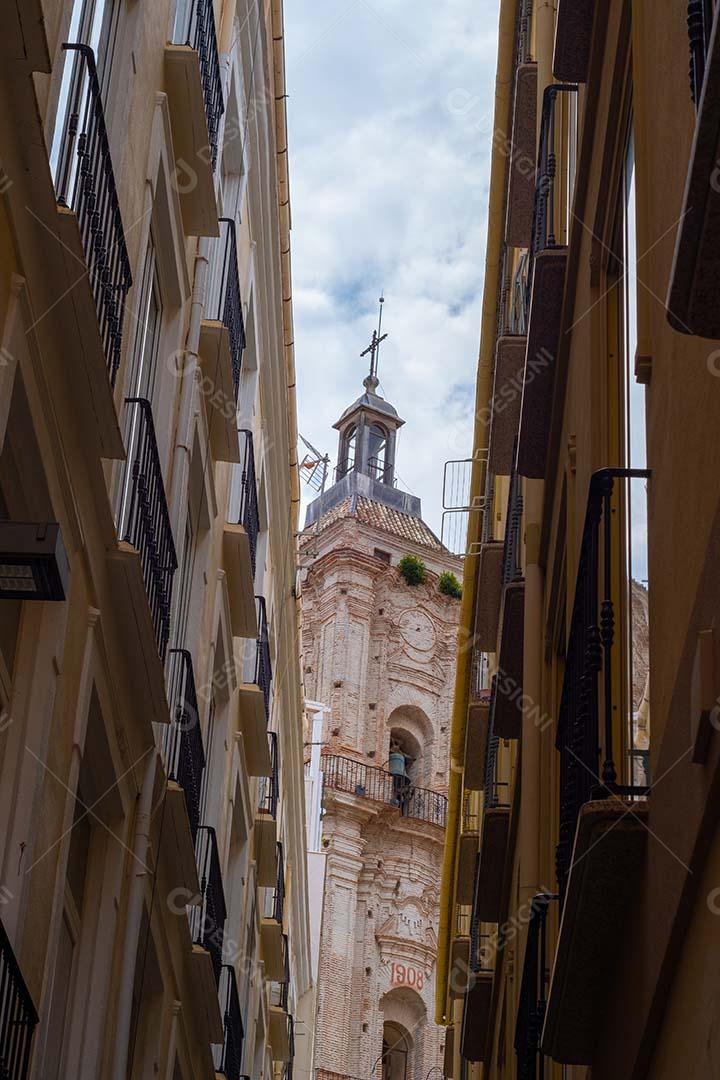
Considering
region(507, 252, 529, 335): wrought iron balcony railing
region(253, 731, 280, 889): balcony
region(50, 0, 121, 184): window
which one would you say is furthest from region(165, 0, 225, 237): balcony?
region(253, 731, 280, 889): balcony

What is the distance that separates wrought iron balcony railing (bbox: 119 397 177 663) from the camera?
9.72m

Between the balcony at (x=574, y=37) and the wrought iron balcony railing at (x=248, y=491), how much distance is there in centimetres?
680

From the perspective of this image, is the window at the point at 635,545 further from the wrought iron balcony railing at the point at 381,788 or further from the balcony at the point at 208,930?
the wrought iron balcony railing at the point at 381,788

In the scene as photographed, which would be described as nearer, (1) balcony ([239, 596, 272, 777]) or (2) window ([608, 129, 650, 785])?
(2) window ([608, 129, 650, 785])

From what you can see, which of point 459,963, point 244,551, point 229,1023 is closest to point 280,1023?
point 459,963

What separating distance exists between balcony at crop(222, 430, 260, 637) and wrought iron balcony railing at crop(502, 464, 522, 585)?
7.10 ft

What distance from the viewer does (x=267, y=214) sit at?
16.7 metres

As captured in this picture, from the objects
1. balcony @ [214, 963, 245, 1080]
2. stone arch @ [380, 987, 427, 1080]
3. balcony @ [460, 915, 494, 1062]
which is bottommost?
balcony @ [214, 963, 245, 1080]

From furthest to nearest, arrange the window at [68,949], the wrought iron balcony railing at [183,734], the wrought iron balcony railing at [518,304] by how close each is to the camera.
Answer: the wrought iron balcony railing at [518,304], the wrought iron balcony railing at [183,734], the window at [68,949]

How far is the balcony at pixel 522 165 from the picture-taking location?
1478 centimetres

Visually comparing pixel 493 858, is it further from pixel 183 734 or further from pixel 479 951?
pixel 479 951

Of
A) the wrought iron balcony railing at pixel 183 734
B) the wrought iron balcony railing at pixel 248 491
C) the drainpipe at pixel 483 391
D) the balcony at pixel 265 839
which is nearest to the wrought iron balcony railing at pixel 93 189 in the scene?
A: the wrought iron balcony railing at pixel 183 734

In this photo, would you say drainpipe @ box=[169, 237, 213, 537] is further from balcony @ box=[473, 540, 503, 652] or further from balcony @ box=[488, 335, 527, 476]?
balcony @ box=[473, 540, 503, 652]

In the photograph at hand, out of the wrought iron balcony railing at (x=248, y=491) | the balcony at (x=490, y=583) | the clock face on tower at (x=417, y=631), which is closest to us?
the wrought iron balcony railing at (x=248, y=491)
